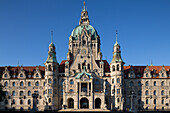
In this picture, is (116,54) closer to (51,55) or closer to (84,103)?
(84,103)

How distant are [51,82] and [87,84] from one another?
40.7ft

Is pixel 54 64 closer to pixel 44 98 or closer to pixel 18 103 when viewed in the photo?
pixel 44 98

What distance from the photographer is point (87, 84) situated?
7988 cm

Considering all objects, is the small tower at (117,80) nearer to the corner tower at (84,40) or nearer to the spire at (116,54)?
the spire at (116,54)

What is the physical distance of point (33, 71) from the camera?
88.0 metres

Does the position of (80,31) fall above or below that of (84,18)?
below

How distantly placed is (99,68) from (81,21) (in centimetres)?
2968

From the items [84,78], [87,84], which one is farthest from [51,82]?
[87,84]

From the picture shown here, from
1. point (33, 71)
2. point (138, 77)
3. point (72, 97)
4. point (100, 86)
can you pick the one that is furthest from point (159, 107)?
point (33, 71)

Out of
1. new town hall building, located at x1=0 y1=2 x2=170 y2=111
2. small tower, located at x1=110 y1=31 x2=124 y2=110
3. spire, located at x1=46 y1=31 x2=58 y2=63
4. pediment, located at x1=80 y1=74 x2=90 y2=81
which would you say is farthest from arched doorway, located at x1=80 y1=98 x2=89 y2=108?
spire, located at x1=46 y1=31 x2=58 y2=63

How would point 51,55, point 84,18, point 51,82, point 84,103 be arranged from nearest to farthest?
point 84,103, point 51,82, point 51,55, point 84,18

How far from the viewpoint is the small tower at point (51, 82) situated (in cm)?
8038

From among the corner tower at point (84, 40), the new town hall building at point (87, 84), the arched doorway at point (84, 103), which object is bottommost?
the arched doorway at point (84, 103)

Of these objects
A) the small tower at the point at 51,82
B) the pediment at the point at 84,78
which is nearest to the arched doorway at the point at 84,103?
the pediment at the point at 84,78
